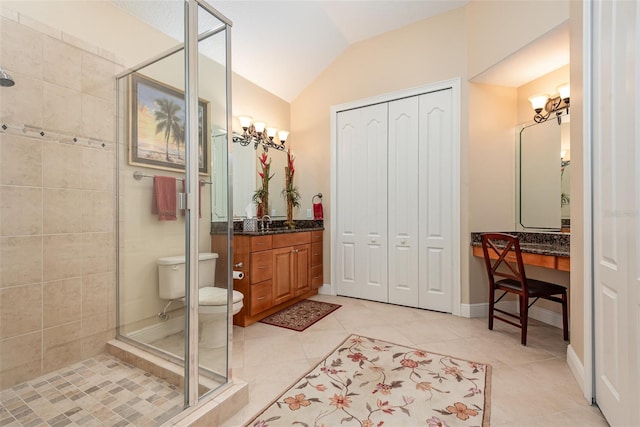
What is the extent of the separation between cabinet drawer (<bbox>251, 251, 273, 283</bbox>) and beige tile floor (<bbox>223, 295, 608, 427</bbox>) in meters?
0.45

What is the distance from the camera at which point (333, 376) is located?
1876 millimetres

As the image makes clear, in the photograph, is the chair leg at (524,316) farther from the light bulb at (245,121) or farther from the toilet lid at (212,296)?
the light bulb at (245,121)

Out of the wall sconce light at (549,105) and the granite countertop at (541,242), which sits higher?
the wall sconce light at (549,105)

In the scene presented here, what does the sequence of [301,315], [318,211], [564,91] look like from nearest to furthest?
[564,91] < [301,315] < [318,211]

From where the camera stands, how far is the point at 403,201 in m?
3.32

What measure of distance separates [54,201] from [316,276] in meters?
2.62

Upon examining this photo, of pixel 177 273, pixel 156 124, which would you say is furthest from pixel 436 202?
pixel 156 124

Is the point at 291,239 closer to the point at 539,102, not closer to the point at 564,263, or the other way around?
the point at 564,263

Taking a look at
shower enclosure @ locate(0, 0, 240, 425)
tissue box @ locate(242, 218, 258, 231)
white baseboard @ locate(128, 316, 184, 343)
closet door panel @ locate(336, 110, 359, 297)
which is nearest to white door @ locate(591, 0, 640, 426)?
shower enclosure @ locate(0, 0, 240, 425)

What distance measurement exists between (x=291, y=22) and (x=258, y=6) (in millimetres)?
426

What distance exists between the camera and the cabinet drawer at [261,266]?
2709 mm

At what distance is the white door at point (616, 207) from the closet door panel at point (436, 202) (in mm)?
1420

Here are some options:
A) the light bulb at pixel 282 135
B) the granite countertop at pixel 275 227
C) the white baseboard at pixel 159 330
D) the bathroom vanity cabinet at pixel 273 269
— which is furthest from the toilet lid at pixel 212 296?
the light bulb at pixel 282 135

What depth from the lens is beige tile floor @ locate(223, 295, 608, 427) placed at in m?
1.55
